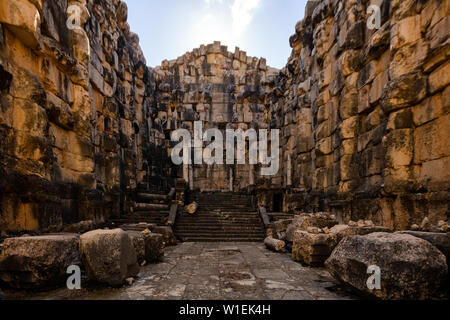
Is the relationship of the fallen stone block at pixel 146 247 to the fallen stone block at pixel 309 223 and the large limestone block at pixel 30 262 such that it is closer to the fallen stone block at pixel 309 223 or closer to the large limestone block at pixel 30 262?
the large limestone block at pixel 30 262

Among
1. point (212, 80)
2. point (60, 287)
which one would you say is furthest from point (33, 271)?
point (212, 80)

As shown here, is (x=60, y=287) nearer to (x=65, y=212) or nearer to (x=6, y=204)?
(x=6, y=204)

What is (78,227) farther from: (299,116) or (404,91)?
(299,116)

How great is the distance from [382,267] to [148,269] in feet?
12.1

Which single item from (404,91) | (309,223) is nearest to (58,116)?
(309,223)

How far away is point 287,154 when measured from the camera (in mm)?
13742

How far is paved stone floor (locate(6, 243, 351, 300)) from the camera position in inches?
120

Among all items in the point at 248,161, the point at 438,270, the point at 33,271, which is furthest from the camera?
the point at 248,161

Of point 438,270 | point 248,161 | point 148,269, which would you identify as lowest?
point 148,269

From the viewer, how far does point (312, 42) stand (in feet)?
36.7

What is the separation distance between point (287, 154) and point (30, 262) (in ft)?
40.9

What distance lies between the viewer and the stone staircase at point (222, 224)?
8516mm

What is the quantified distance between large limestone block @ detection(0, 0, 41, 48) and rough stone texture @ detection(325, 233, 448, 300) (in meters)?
6.42

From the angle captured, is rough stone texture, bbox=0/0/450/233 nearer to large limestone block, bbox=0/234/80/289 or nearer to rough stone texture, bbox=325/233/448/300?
large limestone block, bbox=0/234/80/289
